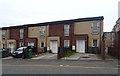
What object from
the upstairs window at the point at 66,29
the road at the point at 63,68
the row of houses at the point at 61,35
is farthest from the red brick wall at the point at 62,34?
the road at the point at 63,68

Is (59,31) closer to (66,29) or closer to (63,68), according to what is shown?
(66,29)

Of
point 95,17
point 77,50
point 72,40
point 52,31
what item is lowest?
point 77,50

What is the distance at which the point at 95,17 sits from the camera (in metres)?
24.8

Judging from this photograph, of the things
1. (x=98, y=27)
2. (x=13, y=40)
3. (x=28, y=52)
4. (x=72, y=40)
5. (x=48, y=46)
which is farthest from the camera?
(x=13, y=40)

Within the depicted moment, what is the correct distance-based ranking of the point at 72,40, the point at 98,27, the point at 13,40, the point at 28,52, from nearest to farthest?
the point at 28,52
the point at 98,27
the point at 72,40
the point at 13,40

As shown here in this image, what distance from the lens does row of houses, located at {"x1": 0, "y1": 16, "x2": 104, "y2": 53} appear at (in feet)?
82.2

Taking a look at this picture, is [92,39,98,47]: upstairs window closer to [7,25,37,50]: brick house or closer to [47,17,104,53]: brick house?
[47,17,104,53]: brick house

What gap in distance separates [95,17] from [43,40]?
11.0 meters

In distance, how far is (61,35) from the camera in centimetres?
2764

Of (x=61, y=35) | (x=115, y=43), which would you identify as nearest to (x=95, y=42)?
(x=115, y=43)

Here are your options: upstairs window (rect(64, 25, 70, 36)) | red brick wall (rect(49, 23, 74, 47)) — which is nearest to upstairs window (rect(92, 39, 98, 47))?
red brick wall (rect(49, 23, 74, 47))

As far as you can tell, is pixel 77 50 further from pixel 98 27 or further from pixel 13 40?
pixel 13 40

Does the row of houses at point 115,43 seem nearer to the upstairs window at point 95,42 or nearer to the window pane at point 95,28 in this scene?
the upstairs window at point 95,42

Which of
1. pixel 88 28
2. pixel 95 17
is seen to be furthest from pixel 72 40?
pixel 95 17
